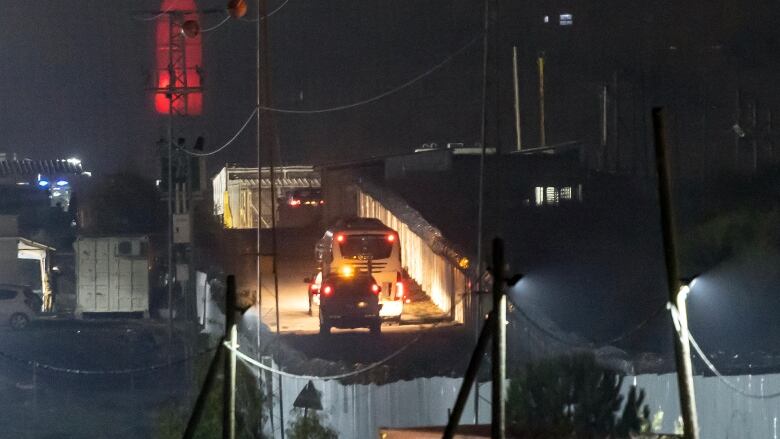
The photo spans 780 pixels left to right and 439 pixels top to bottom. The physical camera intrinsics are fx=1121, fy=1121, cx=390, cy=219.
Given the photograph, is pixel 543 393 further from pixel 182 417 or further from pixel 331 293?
pixel 331 293

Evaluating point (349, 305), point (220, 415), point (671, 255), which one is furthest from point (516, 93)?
point (671, 255)

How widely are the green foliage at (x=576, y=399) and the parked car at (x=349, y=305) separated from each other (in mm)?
10116

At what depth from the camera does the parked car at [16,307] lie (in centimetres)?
3222

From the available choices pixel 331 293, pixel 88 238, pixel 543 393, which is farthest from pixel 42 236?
pixel 543 393

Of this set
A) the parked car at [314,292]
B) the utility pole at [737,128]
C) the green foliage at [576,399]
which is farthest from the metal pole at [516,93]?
the green foliage at [576,399]

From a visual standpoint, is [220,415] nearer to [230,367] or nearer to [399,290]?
[230,367]

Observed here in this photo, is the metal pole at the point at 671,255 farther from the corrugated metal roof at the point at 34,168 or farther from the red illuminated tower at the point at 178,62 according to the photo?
the corrugated metal roof at the point at 34,168

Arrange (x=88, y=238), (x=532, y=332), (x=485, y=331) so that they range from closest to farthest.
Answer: (x=485, y=331) < (x=532, y=332) < (x=88, y=238)

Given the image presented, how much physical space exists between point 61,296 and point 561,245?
752 inches

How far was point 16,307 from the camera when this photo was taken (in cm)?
3231

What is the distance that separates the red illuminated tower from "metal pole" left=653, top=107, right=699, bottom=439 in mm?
18391

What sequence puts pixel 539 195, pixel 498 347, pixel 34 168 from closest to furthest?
pixel 498 347 < pixel 539 195 < pixel 34 168

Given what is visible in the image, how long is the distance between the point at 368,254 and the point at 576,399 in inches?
556

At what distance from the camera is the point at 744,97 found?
34812mm
